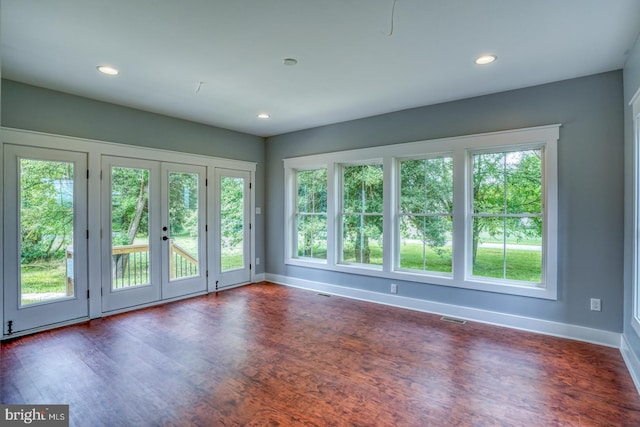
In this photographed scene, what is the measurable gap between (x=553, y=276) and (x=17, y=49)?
550cm

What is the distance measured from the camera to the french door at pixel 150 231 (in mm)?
4297

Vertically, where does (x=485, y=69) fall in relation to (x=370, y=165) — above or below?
above

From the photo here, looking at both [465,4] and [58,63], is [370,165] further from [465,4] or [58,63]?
[58,63]

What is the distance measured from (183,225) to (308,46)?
133 inches

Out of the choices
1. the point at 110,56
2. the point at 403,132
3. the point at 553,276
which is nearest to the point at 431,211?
the point at 403,132

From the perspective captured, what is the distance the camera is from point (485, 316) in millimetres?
3973

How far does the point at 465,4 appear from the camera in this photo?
2.21 m

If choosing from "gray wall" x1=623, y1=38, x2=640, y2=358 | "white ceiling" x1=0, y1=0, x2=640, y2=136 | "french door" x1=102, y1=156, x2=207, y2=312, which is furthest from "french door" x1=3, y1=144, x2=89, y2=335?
"gray wall" x1=623, y1=38, x2=640, y2=358

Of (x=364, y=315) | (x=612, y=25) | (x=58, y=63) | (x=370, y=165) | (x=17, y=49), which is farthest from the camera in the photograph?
(x=370, y=165)

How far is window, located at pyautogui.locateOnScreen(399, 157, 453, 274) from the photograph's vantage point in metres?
4.34

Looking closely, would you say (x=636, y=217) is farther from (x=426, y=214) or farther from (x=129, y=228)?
(x=129, y=228)

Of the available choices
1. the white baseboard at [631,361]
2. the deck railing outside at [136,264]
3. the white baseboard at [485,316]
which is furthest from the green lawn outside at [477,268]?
the white baseboard at [631,361]

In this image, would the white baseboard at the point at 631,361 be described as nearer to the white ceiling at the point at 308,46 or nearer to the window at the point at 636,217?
the window at the point at 636,217

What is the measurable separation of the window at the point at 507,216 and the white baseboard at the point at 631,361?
0.88 meters
